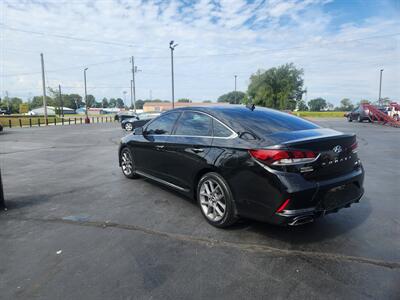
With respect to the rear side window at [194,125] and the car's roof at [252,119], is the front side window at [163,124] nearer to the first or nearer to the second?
the rear side window at [194,125]

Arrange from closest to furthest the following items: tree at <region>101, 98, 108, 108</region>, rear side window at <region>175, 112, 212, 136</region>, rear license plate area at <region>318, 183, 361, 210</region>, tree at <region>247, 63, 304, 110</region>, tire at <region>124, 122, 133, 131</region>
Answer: rear license plate area at <region>318, 183, 361, 210</region>, rear side window at <region>175, 112, 212, 136</region>, tire at <region>124, 122, 133, 131</region>, tree at <region>247, 63, 304, 110</region>, tree at <region>101, 98, 108, 108</region>

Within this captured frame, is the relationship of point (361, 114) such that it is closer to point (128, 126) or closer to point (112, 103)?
point (128, 126)

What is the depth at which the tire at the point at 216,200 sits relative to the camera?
340 centimetres

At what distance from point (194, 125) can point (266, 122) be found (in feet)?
3.59

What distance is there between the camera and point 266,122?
361 cm

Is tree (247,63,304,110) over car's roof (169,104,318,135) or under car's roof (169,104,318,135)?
over

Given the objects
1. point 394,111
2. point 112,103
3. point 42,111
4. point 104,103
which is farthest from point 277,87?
point 112,103

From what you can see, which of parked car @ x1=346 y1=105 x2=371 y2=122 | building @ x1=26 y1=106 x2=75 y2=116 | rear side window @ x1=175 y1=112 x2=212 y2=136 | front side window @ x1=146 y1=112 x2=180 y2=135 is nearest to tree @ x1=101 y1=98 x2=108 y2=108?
building @ x1=26 y1=106 x2=75 y2=116

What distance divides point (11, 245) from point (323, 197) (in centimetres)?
362

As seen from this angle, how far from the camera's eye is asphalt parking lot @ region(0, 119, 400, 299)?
244 cm

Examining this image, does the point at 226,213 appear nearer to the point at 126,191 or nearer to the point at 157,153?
the point at 157,153

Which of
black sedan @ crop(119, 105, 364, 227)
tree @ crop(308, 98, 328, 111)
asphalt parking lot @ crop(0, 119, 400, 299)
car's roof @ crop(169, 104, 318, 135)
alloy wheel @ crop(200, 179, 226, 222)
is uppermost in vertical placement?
tree @ crop(308, 98, 328, 111)

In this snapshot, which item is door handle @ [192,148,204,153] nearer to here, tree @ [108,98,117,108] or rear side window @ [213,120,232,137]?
rear side window @ [213,120,232,137]

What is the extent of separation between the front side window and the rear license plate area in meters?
2.59
